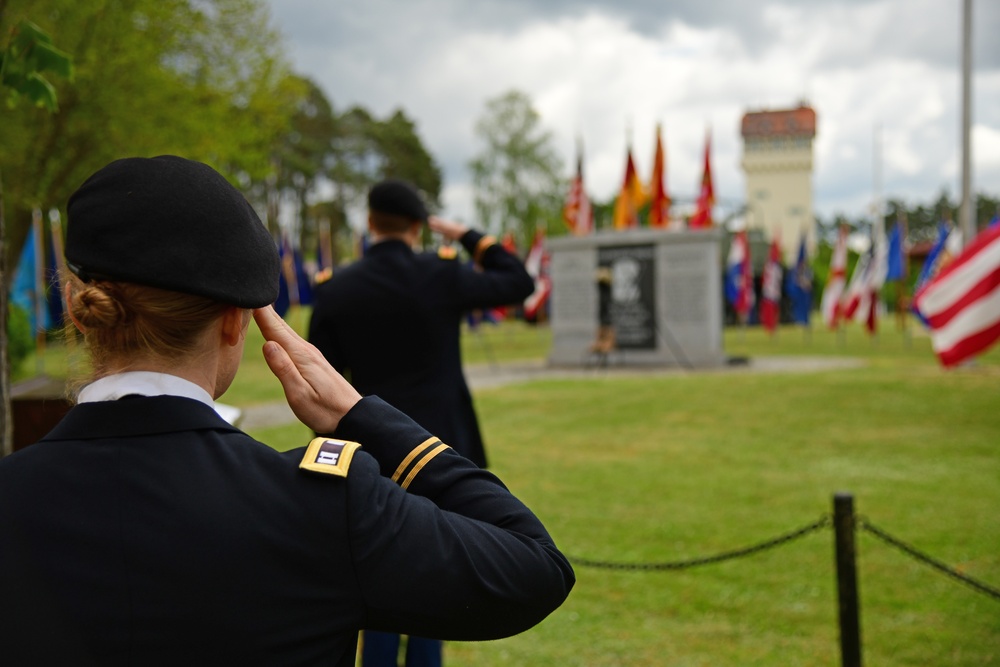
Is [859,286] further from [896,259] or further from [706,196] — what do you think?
[706,196]

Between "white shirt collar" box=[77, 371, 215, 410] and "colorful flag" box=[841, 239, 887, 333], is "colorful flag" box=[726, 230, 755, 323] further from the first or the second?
"white shirt collar" box=[77, 371, 215, 410]

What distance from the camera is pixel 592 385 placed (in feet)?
53.3

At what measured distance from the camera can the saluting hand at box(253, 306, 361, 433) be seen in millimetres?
1436

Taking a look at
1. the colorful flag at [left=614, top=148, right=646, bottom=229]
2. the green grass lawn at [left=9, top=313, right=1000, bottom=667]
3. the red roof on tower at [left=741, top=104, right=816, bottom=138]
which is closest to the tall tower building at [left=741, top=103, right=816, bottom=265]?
the red roof on tower at [left=741, top=104, right=816, bottom=138]

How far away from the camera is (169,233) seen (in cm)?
125

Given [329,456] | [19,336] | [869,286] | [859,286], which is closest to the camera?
[329,456]

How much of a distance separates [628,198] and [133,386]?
2356cm

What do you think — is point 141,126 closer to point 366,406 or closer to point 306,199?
point 366,406

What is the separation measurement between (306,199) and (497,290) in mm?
57834

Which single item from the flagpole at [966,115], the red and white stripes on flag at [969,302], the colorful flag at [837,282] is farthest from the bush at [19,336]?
the colorful flag at [837,282]

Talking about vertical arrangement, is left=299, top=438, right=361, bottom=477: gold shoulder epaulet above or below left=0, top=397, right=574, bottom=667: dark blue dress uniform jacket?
above

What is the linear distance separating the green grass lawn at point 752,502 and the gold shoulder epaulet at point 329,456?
3484 mm

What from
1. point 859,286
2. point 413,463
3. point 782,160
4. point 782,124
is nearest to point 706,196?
point 859,286

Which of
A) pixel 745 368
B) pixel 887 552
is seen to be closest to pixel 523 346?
pixel 745 368
